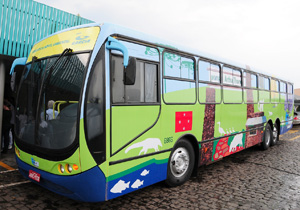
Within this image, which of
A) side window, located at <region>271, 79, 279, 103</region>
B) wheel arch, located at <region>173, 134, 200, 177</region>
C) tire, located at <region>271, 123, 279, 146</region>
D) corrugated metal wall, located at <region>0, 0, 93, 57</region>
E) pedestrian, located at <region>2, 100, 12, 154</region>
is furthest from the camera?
tire, located at <region>271, 123, 279, 146</region>

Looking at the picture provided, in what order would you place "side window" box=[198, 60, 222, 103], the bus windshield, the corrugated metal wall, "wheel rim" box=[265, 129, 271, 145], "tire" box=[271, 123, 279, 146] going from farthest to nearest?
"tire" box=[271, 123, 279, 146] → "wheel rim" box=[265, 129, 271, 145] → the corrugated metal wall → "side window" box=[198, 60, 222, 103] → the bus windshield

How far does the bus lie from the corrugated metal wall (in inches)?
129

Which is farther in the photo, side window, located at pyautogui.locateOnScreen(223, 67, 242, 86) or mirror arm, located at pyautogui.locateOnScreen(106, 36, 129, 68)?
side window, located at pyautogui.locateOnScreen(223, 67, 242, 86)

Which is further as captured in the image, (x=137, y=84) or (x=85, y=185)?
(x=137, y=84)

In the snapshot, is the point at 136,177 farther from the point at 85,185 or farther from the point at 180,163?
the point at 180,163

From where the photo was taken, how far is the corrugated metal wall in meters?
7.33

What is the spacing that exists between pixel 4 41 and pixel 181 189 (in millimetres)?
6688

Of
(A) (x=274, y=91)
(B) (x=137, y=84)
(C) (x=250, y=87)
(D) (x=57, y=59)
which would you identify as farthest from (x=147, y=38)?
(A) (x=274, y=91)

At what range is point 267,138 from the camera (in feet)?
30.9

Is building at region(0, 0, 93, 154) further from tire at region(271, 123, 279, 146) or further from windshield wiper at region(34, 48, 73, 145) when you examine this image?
tire at region(271, 123, 279, 146)

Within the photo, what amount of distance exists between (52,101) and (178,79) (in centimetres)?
238

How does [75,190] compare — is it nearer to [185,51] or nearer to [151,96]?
[151,96]

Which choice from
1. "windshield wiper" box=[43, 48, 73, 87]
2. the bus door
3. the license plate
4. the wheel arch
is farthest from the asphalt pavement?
"windshield wiper" box=[43, 48, 73, 87]

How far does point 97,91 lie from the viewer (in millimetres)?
3410
